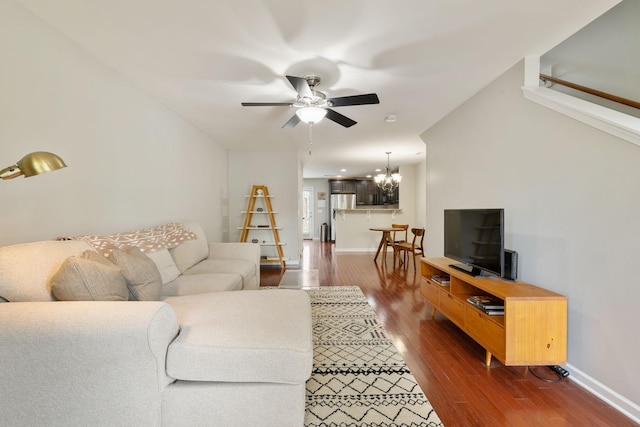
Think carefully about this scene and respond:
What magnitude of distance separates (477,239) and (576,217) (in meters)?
0.65

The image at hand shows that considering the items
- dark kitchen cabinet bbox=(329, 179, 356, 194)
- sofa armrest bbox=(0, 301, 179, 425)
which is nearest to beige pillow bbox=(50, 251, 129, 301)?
sofa armrest bbox=(0, 301, 179, 425)

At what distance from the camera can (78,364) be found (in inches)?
43.5

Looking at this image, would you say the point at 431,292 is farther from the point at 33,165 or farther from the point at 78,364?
the point at 33,165

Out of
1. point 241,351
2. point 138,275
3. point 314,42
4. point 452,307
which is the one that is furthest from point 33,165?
point 452,307

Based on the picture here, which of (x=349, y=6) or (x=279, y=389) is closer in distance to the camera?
(x=279, y=389)

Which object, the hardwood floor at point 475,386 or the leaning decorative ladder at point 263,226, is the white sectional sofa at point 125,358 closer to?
the hardwood floor at point 475,386

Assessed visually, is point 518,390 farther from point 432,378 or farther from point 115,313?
point 115,313

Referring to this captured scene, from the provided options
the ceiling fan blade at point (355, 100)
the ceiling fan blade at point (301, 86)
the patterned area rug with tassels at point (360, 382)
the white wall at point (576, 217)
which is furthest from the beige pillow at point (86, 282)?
the white wall at point (576, 217)

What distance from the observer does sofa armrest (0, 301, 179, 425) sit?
1089 millimetres

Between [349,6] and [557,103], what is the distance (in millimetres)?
1562

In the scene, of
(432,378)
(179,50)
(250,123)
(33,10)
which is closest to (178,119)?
(250,123)

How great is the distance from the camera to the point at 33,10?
A: 1.64 meters

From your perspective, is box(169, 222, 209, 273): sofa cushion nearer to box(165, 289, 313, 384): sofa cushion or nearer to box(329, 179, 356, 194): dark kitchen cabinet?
box(165, 289, 313, 384): sofa cushion

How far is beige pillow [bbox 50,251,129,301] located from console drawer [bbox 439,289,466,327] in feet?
7.83
